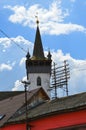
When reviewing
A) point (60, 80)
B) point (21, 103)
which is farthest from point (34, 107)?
point (60, 80)

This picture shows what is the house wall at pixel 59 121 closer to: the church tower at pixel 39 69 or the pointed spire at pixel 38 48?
the church tower at pixel 39 69

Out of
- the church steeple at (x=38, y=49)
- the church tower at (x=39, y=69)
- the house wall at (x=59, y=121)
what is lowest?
the house wall at (x=59, y=121)

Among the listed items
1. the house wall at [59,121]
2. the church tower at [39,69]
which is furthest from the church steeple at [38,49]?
the house wall at [59,121]

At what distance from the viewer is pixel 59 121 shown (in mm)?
33844

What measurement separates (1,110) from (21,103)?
10.6 feet

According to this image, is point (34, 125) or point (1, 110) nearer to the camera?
point (34, 125)

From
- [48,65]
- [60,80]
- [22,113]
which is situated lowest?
[22,113]

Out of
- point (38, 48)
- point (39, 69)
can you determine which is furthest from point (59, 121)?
point (38, 48)

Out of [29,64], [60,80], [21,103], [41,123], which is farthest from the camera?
[29,64]

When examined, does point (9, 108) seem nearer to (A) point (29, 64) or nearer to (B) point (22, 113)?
(B) point (22, 113)

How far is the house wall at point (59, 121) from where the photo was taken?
31495 mm

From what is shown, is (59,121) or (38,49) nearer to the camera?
(59,121)

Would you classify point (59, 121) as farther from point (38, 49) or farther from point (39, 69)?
point (38, 49)

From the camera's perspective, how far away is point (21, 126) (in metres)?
39.1
